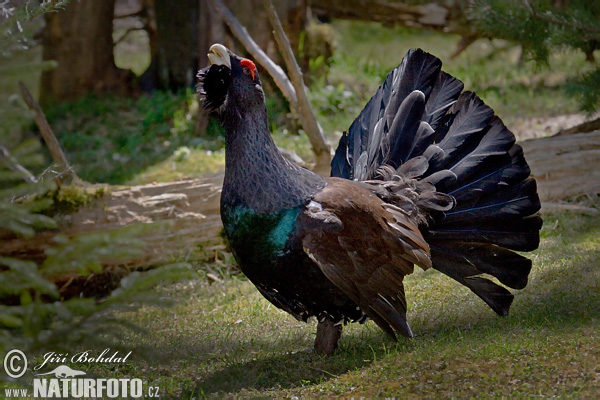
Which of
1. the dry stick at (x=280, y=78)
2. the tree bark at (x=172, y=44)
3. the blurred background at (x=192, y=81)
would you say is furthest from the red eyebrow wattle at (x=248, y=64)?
the tree bark at (x=172, y=44)

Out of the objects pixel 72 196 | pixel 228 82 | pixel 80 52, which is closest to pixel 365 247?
pixel 228 82

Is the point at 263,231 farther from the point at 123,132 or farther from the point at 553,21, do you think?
the point at 123,132

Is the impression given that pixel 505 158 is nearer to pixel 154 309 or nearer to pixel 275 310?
pixel 275 310

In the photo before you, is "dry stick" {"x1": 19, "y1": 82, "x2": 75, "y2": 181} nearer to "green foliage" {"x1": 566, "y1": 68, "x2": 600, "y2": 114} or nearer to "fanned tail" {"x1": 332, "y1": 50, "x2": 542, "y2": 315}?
"fanned tail" {"x1": 332, "y1": 50, "x2": 542, "y2": 315}

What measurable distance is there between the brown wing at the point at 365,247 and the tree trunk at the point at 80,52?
26.0 ft

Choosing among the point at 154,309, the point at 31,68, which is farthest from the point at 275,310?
the point at 31,68

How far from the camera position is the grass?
3684mm

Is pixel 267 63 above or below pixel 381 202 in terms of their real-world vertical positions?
above

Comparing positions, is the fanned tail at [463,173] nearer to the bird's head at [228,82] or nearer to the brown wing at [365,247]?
the brown wing at [365,247]

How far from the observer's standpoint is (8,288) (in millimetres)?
2865

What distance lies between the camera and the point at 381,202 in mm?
4477

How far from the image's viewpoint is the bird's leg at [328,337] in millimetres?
4473

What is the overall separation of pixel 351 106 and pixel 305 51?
45.2 inches

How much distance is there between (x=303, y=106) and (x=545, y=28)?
115 inches
